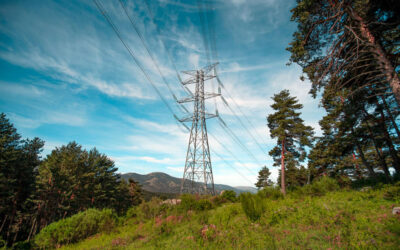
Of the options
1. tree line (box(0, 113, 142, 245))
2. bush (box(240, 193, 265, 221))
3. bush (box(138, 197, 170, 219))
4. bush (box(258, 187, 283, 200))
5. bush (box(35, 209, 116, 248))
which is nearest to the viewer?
bush (box(240, 193, 265, 221))

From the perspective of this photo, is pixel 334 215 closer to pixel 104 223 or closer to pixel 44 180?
pixel 104 223

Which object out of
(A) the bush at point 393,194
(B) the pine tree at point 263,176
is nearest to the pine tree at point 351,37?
(A) the bush at point 393,194

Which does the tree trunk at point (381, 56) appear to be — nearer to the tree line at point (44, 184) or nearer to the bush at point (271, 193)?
the bush at point (271, 193)

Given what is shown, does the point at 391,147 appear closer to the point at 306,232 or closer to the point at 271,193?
the point at 271,193

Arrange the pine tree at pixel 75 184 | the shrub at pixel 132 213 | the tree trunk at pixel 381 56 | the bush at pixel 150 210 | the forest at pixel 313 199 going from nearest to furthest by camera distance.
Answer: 1. the forest at pixel 313 199
2. the tree trunk at pixel 381 56
3. the bush at pixel 150 210
4. the shrub at pixel 132 213
5. the pine tree at pixel 75 184

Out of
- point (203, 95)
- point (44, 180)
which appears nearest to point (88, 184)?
point (44, 180)

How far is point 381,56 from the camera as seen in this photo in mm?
6094

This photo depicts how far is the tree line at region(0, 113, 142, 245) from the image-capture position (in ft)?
72.9

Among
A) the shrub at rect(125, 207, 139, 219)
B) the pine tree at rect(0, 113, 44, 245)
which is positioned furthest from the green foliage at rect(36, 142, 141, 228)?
the shrub at rect(125, 207, 139, 219)

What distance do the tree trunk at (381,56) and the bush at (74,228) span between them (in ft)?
45.9

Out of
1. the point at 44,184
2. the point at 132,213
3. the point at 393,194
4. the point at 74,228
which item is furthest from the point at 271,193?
the point at 44,184

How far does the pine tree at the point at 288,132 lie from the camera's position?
1922cm

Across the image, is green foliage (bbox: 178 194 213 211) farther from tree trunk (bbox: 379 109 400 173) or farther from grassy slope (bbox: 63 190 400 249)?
tree trunk (bbox: 379 109 400 173)

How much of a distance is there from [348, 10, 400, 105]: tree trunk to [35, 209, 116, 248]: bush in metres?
14.0
